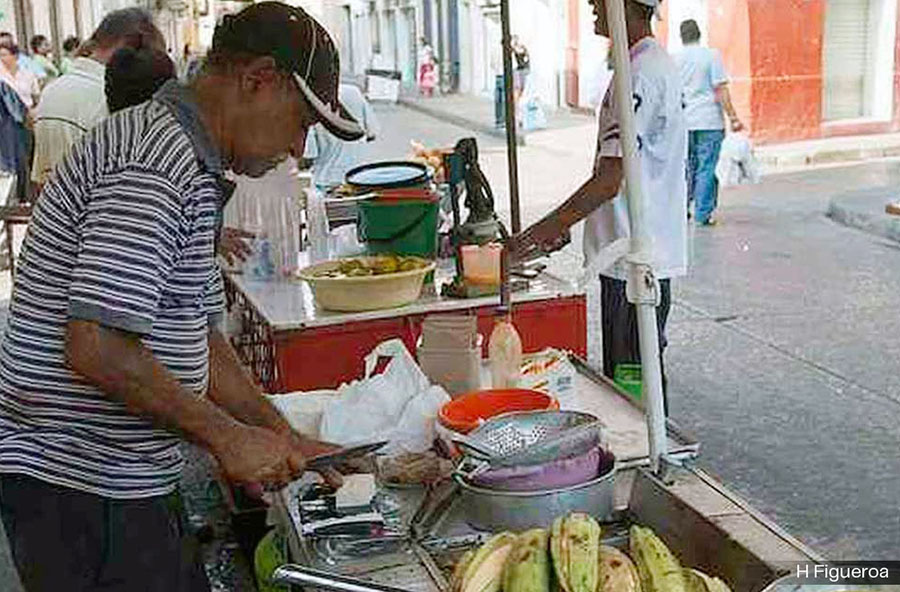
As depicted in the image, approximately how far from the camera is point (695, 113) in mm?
9672

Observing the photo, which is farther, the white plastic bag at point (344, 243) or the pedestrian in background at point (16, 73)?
the pedestrian in background at point (16, 73)

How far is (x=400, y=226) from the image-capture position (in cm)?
391

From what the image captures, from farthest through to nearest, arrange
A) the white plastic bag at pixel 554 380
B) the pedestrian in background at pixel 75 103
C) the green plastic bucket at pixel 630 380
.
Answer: the pedestrian in background at pixel 75 103 < the green plastic bucket at pixel 630 380 < the white plastic bag at pixel 554 380

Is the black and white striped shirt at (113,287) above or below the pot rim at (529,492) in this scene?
above

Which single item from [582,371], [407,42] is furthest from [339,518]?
[407,42]

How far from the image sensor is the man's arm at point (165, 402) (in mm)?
1647

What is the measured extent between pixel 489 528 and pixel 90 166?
2.86 ft

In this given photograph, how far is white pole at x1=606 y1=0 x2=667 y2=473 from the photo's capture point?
1991 mm

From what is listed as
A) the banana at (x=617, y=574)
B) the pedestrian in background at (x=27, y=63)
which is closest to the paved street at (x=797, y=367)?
the banana at (x=617, y=574)

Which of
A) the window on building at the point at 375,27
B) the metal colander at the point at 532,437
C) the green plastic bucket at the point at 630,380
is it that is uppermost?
the window on building at the point at 375,27

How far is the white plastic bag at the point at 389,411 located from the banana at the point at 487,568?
0.69m

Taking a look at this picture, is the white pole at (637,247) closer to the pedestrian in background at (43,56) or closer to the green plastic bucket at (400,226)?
the green plastic bucket at (400,226)

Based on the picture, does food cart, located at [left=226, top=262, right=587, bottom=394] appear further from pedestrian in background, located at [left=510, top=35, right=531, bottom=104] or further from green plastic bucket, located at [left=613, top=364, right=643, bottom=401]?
pedestrian in background, located at [left=510, top=35, right=531, bottom=104]

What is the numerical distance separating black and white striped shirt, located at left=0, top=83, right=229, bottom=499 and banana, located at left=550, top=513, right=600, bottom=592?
2.03 feet
